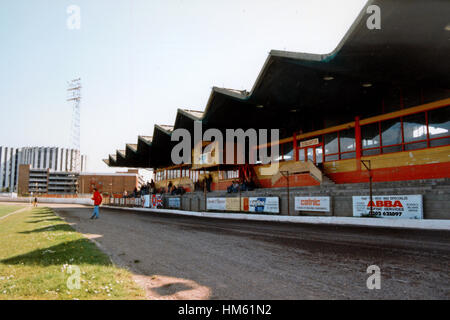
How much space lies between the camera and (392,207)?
13625mm

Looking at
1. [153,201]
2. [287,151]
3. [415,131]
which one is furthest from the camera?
[153,201]

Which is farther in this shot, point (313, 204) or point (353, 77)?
point (313, 204)

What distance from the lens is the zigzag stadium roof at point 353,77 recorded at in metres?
11.8

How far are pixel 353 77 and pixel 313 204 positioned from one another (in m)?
7.06

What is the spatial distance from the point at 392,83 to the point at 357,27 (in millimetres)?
7323

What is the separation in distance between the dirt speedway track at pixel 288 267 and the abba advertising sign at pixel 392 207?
365 centimetres

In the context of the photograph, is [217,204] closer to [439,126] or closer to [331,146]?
[331,146]

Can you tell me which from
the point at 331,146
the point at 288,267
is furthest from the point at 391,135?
the point at 288,267

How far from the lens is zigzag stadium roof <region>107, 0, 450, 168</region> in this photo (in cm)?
1180

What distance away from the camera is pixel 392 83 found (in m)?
18.0

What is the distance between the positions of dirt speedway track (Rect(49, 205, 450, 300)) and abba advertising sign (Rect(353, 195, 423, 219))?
365 cm

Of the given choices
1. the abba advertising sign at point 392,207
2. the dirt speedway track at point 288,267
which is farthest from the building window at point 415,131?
the dirt speedway track at point 288,267

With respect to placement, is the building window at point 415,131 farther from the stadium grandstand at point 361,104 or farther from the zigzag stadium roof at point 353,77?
the zigzag stadium roof at point 353,77
